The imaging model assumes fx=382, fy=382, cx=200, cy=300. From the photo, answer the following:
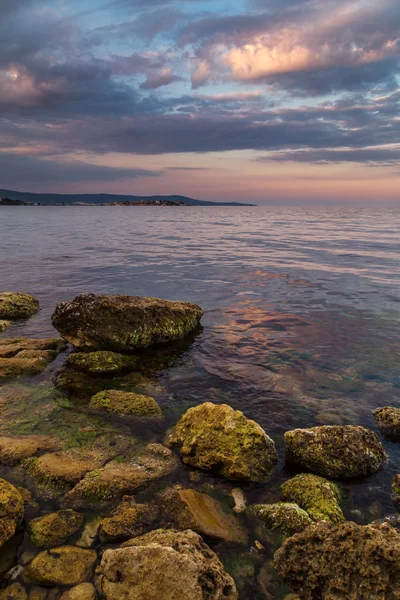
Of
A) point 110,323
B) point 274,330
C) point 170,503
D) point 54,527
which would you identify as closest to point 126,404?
point 170,503

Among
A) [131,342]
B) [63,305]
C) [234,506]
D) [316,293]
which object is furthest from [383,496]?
[316,293]

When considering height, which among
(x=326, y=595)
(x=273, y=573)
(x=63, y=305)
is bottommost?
(x=273, y=573)

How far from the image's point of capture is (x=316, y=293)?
71.2ft

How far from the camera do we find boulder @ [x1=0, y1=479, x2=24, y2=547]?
5195mm

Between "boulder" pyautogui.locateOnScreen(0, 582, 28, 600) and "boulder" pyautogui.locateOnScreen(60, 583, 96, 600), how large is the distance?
1.56 feet

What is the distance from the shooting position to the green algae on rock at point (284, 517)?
18.5 feet

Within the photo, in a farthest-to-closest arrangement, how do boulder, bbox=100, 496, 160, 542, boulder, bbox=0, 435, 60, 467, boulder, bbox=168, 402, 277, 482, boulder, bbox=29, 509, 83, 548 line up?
1. boulder, bbox=0, 435, 60, 467
2. boulder, bbox=168, 402, 277, 482
3. boulder, bbox=100, 496, 160, 542
4. boulder, bbox=29, 509, 83, 548

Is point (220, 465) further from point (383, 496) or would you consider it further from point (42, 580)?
point (42, 580)

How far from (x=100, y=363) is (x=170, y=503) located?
232 inches

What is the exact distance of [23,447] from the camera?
7.43m

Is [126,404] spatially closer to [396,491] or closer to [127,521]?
[127,521]

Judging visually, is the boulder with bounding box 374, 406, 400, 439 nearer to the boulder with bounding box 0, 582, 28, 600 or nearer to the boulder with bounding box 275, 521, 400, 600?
the boulder with bounding box 275, 521, 400, 600

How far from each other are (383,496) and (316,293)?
16.0 meters

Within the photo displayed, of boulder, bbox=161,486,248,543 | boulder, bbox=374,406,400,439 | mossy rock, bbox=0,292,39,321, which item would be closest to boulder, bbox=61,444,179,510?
boulder, bbox=161,486,248,543
